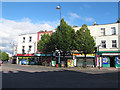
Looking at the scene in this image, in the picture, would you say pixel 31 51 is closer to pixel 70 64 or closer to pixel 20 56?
pixel 20 56

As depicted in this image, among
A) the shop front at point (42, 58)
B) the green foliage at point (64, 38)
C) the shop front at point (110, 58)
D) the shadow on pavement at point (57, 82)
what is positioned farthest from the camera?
the shop front at point (42, 58)

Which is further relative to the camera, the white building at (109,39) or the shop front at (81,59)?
the shop front at (81,59)

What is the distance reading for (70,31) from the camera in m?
30.6

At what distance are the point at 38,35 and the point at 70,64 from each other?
1484 cm

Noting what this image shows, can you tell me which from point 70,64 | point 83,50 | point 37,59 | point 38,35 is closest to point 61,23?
point 83,50

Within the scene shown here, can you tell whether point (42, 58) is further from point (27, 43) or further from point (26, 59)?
point (27, 43)

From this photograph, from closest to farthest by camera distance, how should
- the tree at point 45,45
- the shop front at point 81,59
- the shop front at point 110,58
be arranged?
the shop front at point 110,58 < the shop front at point 81,59 < the tree at point 45,45

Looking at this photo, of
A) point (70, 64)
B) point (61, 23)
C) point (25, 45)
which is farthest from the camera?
point (25, 45)

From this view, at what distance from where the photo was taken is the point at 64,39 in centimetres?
2930

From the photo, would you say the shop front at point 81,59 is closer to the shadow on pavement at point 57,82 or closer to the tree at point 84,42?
the tree at point 84,42

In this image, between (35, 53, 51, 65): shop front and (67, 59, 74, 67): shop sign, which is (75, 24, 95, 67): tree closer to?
(67, 59, 74, 67): shop sign

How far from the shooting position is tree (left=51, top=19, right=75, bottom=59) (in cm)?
2916

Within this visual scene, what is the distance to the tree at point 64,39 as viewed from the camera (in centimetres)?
2916

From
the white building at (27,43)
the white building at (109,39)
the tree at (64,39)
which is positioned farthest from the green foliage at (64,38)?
the white building at (27,43)
